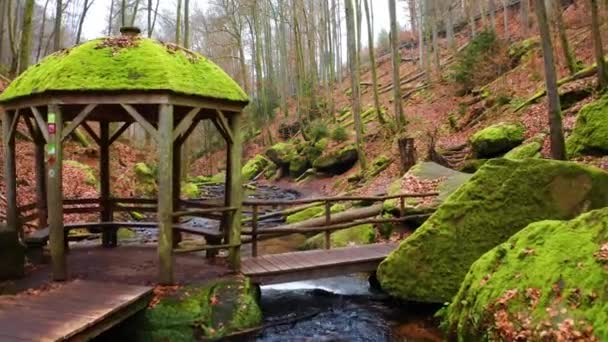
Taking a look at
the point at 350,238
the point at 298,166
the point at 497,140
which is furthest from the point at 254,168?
the point at 350,238

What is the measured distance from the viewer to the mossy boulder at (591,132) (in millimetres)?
11891

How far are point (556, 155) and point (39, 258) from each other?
10.9 metres

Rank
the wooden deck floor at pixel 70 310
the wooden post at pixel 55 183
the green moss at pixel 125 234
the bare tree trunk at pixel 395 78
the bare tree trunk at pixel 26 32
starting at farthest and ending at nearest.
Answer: the bare tree trunk at pixel 395 78, the bare tree trunk at pixel 26 32, the green moss at pixel 125 234, the wooden post at pixel 55 183, the wooden deck floor at pixel 70 310

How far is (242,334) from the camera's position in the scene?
7.27 meters

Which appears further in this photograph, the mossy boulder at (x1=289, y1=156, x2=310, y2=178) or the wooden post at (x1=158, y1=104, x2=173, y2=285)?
the mossy boulder at (x1=289, y1=156, x2=310, y2=178)

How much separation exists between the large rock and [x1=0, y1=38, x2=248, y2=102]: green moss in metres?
3.86

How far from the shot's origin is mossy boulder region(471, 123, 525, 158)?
1505cm

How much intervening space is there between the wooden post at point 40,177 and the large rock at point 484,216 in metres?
6.24

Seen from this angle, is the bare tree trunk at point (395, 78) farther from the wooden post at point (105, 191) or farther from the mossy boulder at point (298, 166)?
the wooden post at point (105, 191)

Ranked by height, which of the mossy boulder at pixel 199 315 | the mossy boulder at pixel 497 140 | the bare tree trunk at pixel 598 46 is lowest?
the mossy boulder at pixel 199 315

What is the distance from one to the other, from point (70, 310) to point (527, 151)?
11.7 meters

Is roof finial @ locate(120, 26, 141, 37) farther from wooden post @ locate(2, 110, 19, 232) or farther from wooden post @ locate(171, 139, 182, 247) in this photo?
wooden post @ locate(171, 139, 182, 247)

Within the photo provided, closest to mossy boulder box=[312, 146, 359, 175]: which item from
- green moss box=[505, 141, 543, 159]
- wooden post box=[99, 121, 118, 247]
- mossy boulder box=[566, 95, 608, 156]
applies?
green moss box=[505, 141, 543, 159]

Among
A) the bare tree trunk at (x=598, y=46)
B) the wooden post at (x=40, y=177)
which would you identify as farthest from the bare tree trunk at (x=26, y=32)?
the bare tree trunk at (x=598, y=46)
